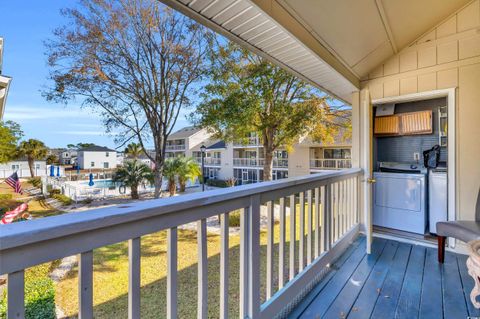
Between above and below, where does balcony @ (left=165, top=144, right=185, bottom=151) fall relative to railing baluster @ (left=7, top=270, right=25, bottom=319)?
above

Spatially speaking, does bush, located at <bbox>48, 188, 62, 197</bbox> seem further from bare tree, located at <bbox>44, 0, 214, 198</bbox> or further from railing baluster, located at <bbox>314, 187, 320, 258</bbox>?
railing baluster, located at <bbox>314, 187, 320, 258</bbox>

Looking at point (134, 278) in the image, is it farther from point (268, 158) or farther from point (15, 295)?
point (268, 158)

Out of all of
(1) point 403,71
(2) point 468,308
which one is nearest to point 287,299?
(2) point 468,308

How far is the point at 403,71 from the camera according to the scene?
342 centimetres

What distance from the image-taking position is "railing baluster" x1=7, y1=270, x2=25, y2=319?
62cm

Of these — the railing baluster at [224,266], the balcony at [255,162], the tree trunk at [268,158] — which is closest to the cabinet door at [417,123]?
the railing baluster at [224,266]

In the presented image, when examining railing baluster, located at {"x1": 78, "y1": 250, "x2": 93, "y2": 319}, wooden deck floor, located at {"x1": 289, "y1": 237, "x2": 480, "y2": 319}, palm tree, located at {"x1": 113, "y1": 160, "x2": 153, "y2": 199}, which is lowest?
wooden deck floor, located at {"x1": 289, "y1": 237, "x2": 480, "y2": 319}

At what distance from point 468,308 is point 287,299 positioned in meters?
1.44

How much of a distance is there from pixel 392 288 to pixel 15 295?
2.64 m

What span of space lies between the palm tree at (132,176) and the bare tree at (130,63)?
408cm

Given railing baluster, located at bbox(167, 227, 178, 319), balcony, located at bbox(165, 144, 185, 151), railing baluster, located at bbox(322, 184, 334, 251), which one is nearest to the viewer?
railing baluster, located at bbox(167, 227, 178, 319)

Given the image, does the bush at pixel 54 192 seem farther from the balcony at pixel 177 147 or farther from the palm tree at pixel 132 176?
the balcony at pixel 177 147

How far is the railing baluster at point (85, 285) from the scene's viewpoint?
2.47 ft

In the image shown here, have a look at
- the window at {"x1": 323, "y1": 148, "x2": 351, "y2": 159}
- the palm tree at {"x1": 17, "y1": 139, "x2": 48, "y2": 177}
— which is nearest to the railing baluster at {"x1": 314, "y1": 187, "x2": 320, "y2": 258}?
the palm tree at {"x1": 17, "y1": 139, "x2": 48, "y2": 177}
